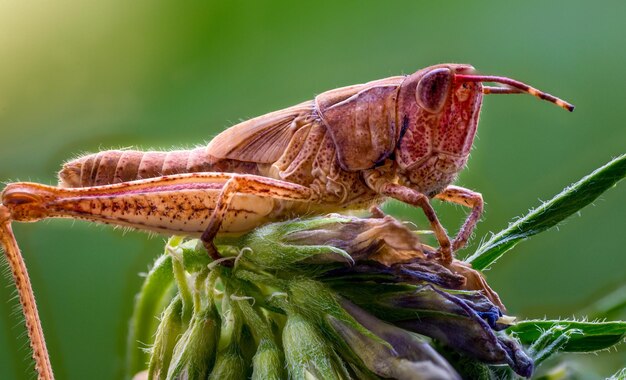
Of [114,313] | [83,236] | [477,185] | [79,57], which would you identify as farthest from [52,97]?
[477,185]

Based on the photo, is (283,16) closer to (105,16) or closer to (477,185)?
(105,16)

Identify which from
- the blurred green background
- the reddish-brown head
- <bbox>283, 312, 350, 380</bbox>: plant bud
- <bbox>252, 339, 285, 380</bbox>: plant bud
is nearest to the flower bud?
<bbox>283, 312, 350, 380</bbox>: plant bud

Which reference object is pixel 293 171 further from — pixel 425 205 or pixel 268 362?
pixel 268 362

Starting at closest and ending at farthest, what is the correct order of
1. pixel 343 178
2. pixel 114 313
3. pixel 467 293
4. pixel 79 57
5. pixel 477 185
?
pixel 467 293 → pixel 343 178 → pixel 114 313 → pixel 477 185 → pixel 79 57

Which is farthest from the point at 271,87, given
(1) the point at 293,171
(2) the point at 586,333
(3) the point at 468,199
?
(2) the point at 586,333

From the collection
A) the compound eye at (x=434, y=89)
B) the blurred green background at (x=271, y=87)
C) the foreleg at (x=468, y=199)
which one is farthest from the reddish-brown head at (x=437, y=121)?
the blurred green background at (x=271, y=87)

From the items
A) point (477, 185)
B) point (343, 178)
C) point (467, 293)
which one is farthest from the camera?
point (477, 185)
